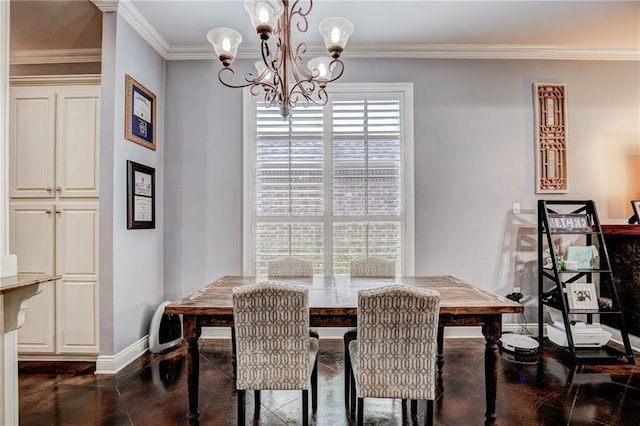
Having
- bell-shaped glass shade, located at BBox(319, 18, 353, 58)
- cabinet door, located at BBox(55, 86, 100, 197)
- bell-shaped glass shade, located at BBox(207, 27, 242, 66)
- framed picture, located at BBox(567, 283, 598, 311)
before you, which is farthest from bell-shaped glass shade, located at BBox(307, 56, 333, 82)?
framed picture, located at BBox(567, 283, 598, 311)

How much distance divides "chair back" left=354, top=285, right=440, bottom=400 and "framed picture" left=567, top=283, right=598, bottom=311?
7.19 feet

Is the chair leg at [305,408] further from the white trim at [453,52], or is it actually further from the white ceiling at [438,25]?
the white trim at [453,52]

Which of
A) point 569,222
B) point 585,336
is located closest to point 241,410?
point 585,336

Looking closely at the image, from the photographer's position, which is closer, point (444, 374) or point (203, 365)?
point (444, 374)

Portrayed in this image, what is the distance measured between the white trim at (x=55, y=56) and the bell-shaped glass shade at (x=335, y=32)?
2.57m

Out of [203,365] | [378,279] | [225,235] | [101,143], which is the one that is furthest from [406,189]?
[101,143]

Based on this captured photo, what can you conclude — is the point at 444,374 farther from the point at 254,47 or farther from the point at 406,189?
the point at 254,47

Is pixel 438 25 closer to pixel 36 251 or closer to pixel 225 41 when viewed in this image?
pixel 225 41

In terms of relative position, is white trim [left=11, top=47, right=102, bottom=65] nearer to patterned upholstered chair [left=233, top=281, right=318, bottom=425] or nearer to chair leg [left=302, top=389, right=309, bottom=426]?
patterned upholstered chair [left=233, top=281, right=318, bottom=425]

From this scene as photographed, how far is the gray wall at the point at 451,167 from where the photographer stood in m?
3.56

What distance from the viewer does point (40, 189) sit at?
286cm

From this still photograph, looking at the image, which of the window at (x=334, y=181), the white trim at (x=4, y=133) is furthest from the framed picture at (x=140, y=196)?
the white trim at (x=4, y=133)

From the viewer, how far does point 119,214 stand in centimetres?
281

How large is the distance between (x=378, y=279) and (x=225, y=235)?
170 cm
